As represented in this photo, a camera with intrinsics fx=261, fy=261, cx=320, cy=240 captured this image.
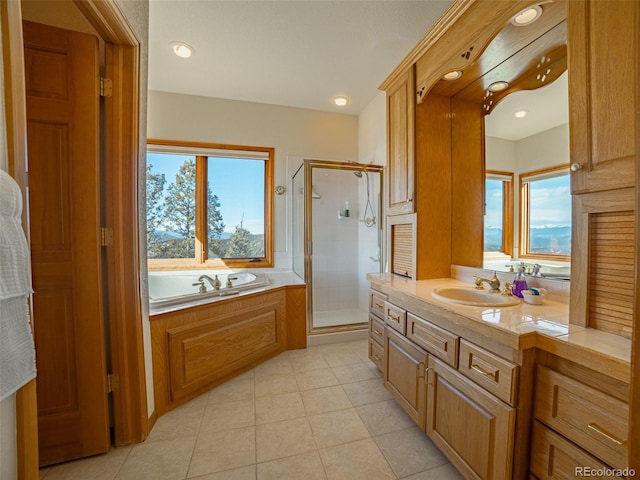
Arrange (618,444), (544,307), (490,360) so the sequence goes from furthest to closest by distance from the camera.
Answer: (544,307) < (490,360) < (618,444)

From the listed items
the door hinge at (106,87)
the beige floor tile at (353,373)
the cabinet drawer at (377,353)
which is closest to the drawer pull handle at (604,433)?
the cabinet drawer at (377,353)

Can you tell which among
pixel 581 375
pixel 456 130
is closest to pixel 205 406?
pixel 581 375

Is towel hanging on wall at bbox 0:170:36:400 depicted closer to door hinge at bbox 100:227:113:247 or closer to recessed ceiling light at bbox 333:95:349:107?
door hinge at bbox 100:227:113:247

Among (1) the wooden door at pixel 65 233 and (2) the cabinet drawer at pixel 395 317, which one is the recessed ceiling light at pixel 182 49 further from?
(2) the cabinet drawer at pixel 395 317

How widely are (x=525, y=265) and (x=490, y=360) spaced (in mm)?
755

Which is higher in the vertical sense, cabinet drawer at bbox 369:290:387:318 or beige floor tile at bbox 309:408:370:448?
cabinet drawer at bbox 369:290:387:318

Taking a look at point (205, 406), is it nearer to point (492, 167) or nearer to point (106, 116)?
point (106, 116)

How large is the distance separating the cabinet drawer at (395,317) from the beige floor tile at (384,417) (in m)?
0.55

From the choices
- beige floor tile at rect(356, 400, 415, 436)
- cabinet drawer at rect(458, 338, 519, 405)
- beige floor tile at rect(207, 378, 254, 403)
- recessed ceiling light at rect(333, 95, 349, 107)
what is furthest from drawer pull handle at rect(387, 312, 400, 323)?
recessed ceiling light at rect(333, 95, 349, 107)

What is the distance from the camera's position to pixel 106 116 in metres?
1.36

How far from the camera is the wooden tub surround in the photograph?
5.50 feet

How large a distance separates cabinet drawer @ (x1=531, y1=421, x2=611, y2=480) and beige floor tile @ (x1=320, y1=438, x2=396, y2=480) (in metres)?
0.63

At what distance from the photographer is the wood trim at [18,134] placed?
0.65 m

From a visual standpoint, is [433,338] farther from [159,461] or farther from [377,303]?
[159,461]
